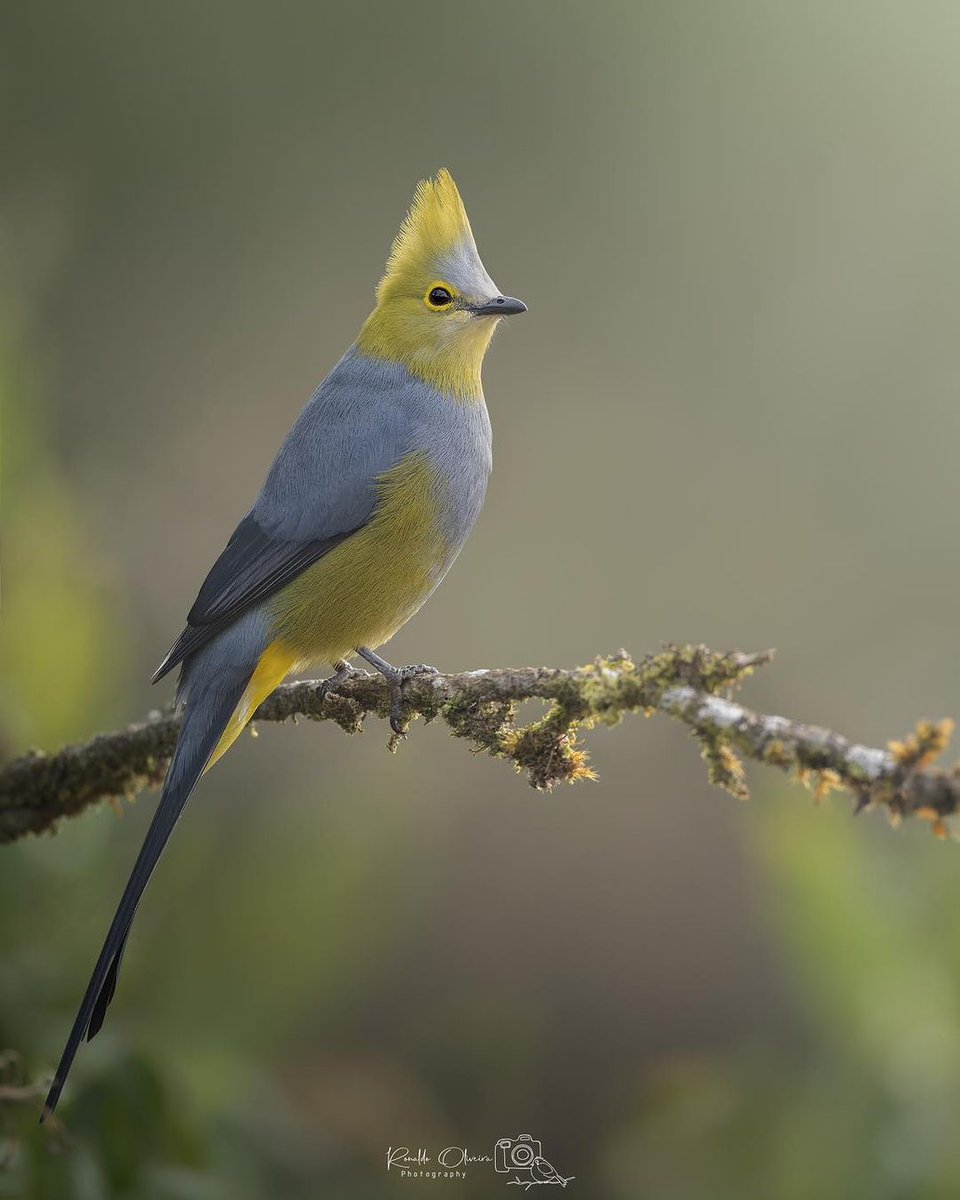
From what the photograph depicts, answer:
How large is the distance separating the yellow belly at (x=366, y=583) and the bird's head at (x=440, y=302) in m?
0.56

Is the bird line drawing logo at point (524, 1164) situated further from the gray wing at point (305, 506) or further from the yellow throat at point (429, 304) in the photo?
the yellow throat at point (429, 304)

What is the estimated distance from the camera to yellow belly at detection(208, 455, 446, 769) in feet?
13.5

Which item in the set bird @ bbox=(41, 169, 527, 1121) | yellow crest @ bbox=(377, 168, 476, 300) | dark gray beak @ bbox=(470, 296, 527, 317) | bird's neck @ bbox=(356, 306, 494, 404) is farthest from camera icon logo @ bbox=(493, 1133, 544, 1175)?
yellow crest @ bbox=(377, 168, 476, 300)

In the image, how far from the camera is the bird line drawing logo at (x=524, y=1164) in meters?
5.03

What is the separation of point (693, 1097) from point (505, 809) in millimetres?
2841

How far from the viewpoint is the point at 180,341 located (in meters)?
9.25

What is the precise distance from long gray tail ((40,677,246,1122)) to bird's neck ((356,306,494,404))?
1.40m

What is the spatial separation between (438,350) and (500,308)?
27cm

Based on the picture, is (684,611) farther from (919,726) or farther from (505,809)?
(919,726)

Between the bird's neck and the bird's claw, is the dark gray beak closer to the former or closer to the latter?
the bird's neck

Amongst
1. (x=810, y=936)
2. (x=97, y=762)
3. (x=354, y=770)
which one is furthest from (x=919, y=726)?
(x=354, y=770)

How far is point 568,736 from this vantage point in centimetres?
310

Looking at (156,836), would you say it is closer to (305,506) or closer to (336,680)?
(336,680)

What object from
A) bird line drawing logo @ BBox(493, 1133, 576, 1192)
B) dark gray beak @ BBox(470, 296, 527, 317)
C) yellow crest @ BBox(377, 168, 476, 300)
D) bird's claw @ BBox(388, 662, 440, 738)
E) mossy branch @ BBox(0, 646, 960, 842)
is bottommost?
bird line drawing logo @ BBox(493, 1133, 576, 1192)
